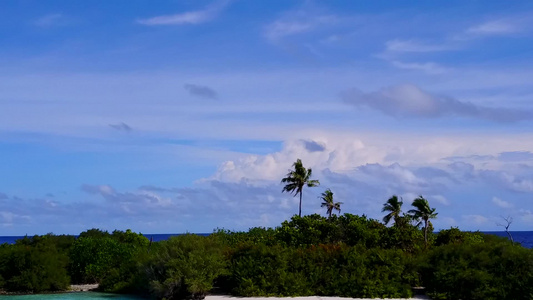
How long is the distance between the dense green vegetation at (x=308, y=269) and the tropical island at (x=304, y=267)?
0.18 ft

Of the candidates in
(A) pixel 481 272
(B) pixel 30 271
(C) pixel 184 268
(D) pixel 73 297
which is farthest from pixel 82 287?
(A) pixel 481 272

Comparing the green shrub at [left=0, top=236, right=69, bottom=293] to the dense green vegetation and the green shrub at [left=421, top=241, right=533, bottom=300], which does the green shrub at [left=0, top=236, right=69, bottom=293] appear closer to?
the dense green vegetation

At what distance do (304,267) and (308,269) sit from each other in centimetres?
28

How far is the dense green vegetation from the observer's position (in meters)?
32.1

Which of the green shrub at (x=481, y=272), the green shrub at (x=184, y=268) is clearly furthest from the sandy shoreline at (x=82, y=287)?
the green shrub at (x=481, y=272)

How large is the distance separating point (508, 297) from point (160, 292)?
18247 mm

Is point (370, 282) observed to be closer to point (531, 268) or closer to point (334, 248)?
point (334, 248)

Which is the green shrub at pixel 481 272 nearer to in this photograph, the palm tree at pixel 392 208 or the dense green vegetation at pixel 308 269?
the dense green vegetation at pixel 308 269

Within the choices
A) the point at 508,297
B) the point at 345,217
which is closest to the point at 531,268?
the point at 508,297

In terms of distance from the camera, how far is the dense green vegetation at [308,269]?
3206 centimetres

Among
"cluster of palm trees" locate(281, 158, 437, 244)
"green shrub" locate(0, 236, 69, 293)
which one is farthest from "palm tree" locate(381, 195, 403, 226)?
"green shrub" locate(0, 236, 69, 293)

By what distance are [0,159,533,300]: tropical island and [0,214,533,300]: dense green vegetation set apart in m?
0.05

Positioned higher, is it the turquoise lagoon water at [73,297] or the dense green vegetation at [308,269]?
the dense green vegetation at [308,269]

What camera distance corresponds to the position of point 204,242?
111ft
